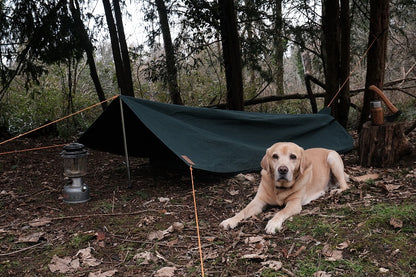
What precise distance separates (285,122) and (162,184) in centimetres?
203

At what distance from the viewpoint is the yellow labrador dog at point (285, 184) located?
331cm

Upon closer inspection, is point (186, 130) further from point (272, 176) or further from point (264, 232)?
point (264, 232)

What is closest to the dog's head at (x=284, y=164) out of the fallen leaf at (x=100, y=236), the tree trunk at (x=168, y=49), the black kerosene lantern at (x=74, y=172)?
the fallen leaf at (x=100, y=236)

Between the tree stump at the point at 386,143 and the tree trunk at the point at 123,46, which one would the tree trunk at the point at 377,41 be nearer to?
the tree stump at the point at 386,143

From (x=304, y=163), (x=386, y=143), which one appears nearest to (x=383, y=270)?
(x=304, y=163)

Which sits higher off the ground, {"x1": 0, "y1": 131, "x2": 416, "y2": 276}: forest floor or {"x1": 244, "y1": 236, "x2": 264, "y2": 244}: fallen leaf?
{"x1": 0, "y1": 131, "x2": 416, "y2": 276}: forest floor

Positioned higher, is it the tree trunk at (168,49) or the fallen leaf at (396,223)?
the tree trunk at (168,49)

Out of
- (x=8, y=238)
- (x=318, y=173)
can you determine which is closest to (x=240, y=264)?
(x=318, y=173)

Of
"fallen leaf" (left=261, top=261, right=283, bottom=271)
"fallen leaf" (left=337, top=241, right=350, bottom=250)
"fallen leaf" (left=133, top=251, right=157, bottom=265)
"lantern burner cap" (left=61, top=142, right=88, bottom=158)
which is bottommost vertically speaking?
"fallen leaf" (left=133, top=251, right=157, bottom=265)

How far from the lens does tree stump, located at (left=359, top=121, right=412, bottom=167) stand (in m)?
4.61

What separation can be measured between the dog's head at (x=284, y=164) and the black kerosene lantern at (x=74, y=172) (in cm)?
204

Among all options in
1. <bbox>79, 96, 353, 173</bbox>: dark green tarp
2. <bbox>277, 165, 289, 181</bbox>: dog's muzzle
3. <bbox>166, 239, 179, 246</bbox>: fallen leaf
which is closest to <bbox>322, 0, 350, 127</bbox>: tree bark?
<bbox>79, 96, 353, 173</bbox>: dark green tarp

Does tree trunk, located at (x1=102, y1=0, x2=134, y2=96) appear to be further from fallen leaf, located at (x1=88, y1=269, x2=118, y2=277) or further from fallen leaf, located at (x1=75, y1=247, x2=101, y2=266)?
fallen leaf, located at (x1=88, y1=269, x2=118, y2=277)

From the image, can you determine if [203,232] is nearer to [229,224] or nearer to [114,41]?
[229,224]
